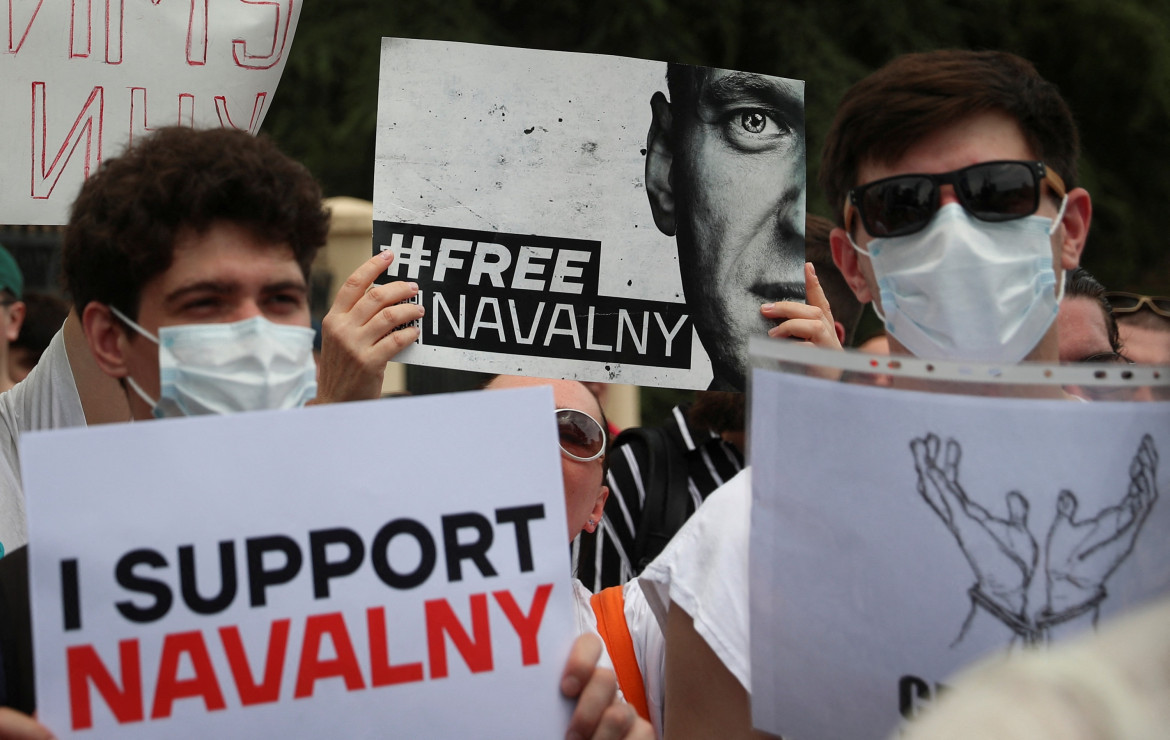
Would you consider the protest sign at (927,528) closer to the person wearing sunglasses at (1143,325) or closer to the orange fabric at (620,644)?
the orange fabric at (620,644)

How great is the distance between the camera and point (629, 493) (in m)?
3.33

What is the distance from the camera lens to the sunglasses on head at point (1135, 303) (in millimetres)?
3621

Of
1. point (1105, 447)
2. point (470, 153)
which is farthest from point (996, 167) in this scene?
point (470, 153)

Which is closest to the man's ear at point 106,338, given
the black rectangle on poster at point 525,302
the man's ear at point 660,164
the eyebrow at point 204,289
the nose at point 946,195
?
the eyebrow at point 204,289

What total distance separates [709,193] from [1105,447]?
1341mm

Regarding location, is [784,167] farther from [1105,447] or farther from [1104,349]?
[1105,447]

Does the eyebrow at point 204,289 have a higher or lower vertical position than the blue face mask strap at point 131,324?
higher

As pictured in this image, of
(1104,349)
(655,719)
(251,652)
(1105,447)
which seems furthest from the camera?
(1104,349)

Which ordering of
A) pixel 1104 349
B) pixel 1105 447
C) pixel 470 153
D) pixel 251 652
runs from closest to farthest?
pixel 1105 447, pixel 251 652, pixel 470 153, pixel 1104 349

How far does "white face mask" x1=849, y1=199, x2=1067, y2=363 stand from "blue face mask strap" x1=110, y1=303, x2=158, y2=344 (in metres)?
1.29

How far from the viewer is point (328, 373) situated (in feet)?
8.25

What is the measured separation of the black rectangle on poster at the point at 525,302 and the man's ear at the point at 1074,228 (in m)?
0.85

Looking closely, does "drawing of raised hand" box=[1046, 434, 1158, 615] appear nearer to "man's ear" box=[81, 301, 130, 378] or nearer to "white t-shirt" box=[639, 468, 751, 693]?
"white t-shirt" box=[639, 468, 751, 693]

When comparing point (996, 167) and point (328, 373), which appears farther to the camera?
point (328, 373)
